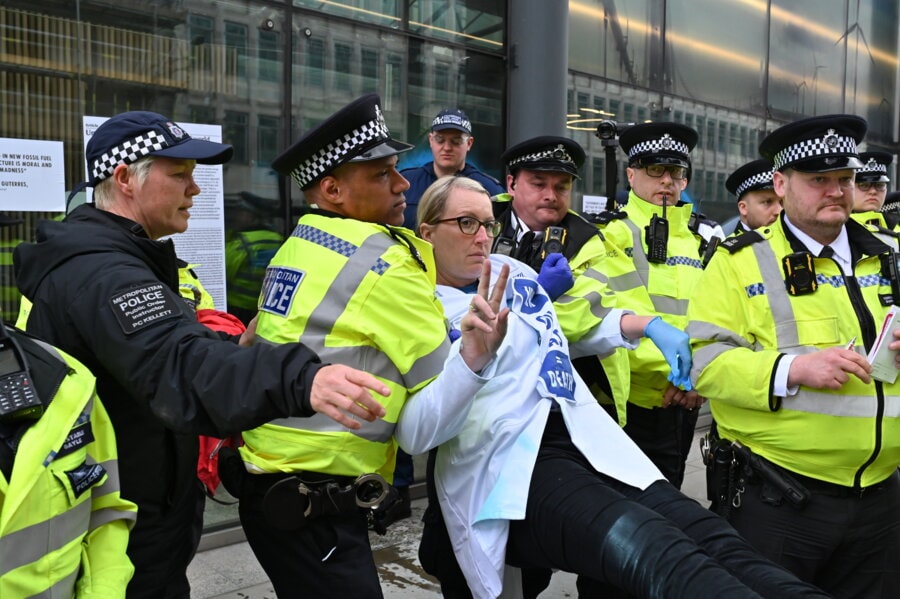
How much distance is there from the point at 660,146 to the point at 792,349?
5.40 feet

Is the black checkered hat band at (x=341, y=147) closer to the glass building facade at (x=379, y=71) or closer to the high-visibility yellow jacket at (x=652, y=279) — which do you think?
the high-visibility yellow jacket at (x=652, y=279)

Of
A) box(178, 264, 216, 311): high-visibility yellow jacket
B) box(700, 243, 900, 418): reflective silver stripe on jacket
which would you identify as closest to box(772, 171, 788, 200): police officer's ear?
box(700, 243, 900, 418): reflective silver stripe on jacket

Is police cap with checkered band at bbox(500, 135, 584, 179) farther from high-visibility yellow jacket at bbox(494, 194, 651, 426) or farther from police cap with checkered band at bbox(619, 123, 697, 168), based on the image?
police cap with checkered band at bbox(619, 123, 697, 168)

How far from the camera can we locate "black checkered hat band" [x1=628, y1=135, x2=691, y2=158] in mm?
3932

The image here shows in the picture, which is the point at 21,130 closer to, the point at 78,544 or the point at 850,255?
the point at 78,544

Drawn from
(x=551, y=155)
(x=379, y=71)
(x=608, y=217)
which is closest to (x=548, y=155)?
(x=551, y=155)

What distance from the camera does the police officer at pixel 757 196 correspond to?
16.3 ft

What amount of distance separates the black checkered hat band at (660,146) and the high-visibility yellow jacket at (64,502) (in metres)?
3.01

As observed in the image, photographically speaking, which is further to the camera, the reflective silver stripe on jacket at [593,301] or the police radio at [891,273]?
the reflective silver stripe on jacket at [593,301]

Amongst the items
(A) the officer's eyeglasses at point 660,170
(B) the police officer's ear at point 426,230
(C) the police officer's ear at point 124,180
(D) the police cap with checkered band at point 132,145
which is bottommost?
(B) the police officer's ear at point 426,230

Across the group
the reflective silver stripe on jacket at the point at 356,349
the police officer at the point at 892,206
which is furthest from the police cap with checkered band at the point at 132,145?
the police officer at the point at 892,206

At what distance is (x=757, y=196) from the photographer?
5027 millimetres

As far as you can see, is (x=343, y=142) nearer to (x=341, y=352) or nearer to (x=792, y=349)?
(x=341, y=352)

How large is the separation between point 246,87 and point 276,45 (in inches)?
13.0
